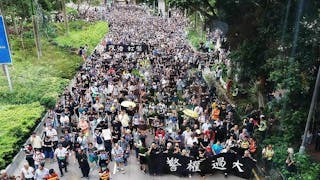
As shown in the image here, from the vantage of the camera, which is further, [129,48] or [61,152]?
[129,48]

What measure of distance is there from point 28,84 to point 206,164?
1265 cm

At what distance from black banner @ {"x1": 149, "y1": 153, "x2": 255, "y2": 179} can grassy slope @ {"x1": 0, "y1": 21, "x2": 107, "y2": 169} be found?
547 centimetres

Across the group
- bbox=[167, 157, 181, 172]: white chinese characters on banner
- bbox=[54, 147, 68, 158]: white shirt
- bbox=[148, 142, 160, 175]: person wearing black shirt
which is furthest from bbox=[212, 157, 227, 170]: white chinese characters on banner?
bbox=[54, 147, 68, 158]: white shirt

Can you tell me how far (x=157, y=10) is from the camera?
2886 inches

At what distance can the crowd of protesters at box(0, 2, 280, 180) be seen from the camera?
12.7m

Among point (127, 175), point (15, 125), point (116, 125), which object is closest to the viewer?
point (127, 175)

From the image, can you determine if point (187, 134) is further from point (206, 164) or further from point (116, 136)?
point (116, 136)

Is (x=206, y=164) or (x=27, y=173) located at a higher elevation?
(x=27, y=173)

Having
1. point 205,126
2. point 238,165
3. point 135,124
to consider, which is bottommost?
point 238,165

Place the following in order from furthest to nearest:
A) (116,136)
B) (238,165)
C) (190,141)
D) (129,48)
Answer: (129,48), (116,136), (190,141), (238,165)

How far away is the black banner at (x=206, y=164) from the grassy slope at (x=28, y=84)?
5.47 metres

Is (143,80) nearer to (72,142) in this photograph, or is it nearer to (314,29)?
(72,142)

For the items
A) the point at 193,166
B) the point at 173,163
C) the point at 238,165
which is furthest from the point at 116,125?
the point at 238,165

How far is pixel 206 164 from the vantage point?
1260cm
